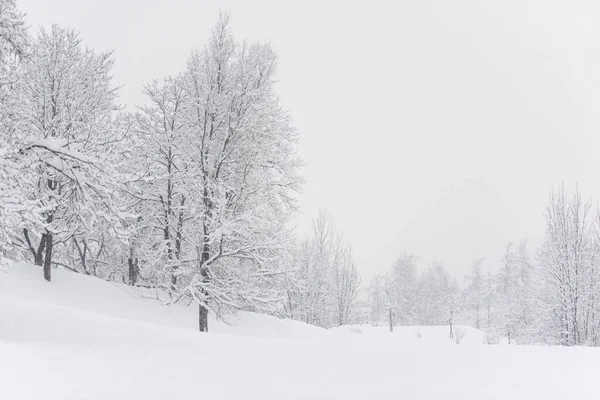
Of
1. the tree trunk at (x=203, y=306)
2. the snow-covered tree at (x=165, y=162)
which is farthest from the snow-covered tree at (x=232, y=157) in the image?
the snow-covered tree at (x=165, y=162)

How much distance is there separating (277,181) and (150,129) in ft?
16.6

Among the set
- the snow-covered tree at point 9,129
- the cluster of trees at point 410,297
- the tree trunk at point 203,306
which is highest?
the snow-covered tree at point 9,129

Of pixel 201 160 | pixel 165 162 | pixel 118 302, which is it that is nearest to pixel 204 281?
pixel 118 302

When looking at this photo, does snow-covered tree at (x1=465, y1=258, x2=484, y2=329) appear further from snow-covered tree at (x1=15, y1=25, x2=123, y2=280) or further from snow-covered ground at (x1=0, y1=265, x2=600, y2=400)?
snow-covered tree at (x1=15, y1=25, x2=123, y2=280)

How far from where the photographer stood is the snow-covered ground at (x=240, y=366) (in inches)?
177

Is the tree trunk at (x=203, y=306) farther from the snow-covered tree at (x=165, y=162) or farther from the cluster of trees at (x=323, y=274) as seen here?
the cluster of trees at (x=323, y=274)

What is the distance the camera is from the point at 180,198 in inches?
601

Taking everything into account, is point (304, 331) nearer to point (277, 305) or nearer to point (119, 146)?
point (277, 305)

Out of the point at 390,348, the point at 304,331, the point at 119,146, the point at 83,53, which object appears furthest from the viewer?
the point at 304,331

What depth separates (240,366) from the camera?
5.93 m

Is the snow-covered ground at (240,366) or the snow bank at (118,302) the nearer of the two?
the snow-covered ground at (240,366)

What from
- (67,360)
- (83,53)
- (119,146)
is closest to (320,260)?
(83,53)

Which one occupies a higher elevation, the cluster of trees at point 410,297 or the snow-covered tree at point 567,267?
the snow-covered tree at point 567,267

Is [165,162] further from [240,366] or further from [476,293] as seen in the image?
[476,293]
